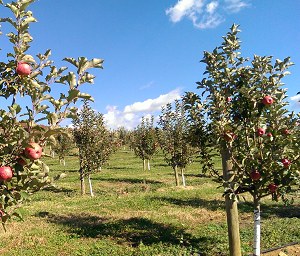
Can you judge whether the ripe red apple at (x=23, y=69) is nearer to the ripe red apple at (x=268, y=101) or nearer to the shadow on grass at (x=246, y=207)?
the ripe red apple at (x=268, y=101)

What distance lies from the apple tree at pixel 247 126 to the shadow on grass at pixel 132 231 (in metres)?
1.78

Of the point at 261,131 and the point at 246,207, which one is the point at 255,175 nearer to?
the point at 261,131

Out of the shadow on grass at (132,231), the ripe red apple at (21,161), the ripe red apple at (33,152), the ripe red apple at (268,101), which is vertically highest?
the ripe red apple at (268,101)

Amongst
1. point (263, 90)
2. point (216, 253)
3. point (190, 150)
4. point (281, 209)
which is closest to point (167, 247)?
point (216, 253)

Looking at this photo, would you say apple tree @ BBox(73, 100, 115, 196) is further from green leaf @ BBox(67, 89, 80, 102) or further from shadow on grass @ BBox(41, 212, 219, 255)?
green leaf @ BBox(67, 89, 80, 102)

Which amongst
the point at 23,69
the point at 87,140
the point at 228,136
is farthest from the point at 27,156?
the point at 87,140

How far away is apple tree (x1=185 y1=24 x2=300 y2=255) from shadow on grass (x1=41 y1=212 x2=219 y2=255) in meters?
1.78

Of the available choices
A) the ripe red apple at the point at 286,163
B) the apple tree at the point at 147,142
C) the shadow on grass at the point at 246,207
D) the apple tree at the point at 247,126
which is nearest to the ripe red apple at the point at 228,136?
the apple tree at the point at 247,126

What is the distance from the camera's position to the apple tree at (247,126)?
4250mm

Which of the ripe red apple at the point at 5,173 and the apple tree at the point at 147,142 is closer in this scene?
the ripe red apple at the point at 5,173

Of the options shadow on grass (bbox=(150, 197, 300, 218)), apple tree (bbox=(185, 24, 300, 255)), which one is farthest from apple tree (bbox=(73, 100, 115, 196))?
apple tree (bbox=(185, 24, 300, 255))

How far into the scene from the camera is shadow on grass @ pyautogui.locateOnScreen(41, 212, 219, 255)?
6.46 meters

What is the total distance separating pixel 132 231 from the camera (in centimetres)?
734

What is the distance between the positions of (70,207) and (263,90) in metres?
9.66
